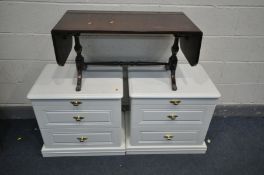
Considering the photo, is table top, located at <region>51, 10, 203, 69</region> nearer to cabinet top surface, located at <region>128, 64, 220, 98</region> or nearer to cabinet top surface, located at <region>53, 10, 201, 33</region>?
cabinet top surface, located at <region>53, 10, 201, 33</region>

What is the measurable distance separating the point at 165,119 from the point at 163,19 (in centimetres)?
76

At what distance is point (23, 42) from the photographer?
5.90ft

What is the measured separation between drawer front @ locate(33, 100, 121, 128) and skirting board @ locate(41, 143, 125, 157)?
0.27m

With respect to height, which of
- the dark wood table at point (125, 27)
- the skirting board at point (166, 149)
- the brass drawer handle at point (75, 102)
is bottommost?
the skirting board at point (166, 149)

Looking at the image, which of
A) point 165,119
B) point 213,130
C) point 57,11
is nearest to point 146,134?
point 165,119

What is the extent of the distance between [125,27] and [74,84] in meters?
0.60

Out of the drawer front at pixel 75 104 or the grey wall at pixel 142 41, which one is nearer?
the drawer front at pixel 75 104

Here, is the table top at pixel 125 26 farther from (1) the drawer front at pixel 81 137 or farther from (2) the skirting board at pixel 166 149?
(2) the skirting board at pixel 166 149

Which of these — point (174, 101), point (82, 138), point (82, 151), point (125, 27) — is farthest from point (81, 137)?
point (125, 27)

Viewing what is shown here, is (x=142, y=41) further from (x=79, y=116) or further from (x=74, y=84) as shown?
(x=79, y=116)

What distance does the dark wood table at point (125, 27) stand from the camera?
128cm

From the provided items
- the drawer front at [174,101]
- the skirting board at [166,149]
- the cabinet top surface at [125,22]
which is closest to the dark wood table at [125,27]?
the cabinet top surface at [125,22]

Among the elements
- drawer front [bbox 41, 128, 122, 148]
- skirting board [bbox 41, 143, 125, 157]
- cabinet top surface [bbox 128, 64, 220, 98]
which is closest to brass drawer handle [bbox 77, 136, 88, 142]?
drawer front [bbox 41, 128, 122, 148]

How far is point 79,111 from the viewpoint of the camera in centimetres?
156
